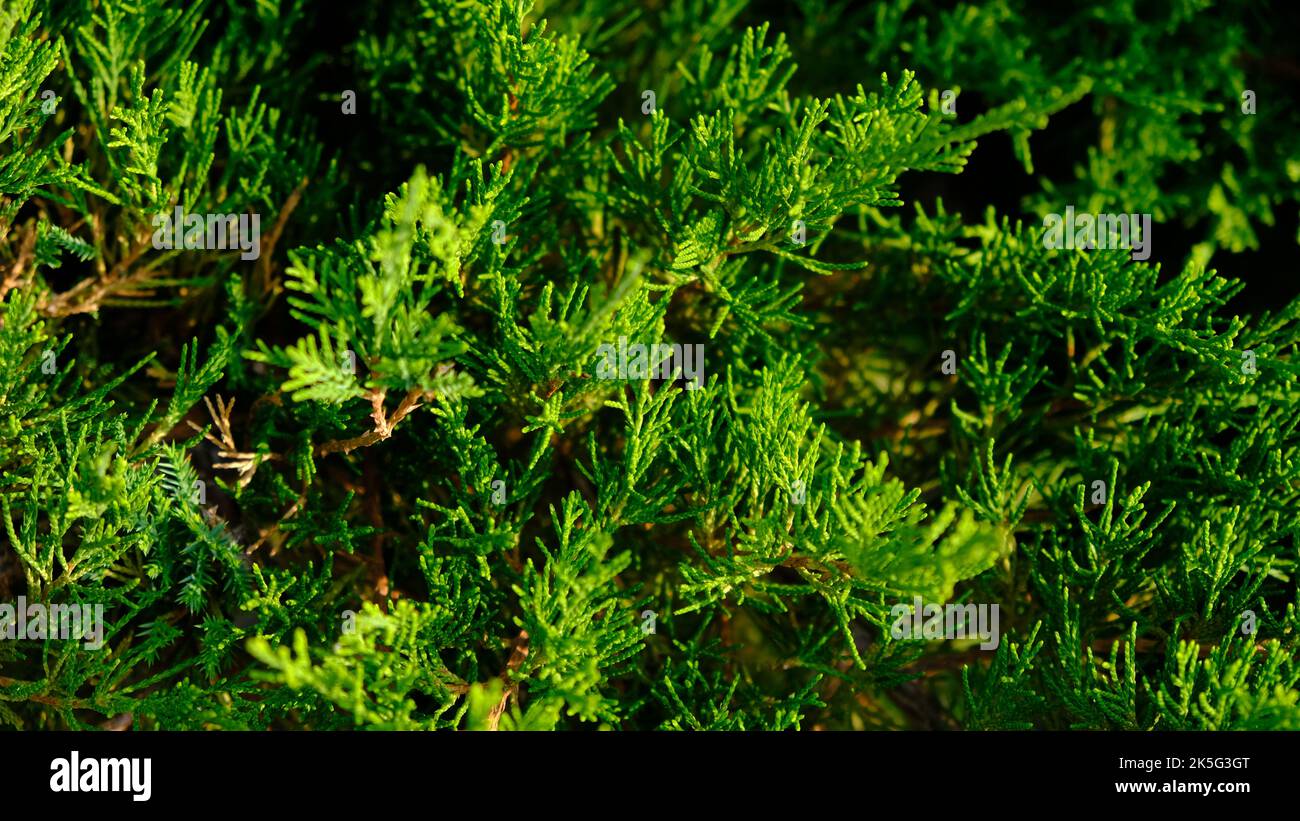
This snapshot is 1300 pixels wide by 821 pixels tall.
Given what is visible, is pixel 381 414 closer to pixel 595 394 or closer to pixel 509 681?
pixel 595 394

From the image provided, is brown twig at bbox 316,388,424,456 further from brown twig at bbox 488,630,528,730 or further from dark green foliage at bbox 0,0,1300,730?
brown twig at bbox 488,630,528,730

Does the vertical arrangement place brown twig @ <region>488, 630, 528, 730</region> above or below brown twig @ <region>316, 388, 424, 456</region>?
below

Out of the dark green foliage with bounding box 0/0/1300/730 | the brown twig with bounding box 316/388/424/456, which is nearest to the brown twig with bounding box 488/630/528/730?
the dark green foliage with bounding box 0/0/1300/730

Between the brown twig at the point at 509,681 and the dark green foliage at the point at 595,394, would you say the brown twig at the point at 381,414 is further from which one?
the brown twig at the point at 509,681

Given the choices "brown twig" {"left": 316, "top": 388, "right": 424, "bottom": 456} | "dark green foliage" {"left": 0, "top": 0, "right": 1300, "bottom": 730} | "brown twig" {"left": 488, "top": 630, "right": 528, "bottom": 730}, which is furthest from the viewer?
"brown twig" {"left": 488, "top": 630, "right": 528, "bottom": 730}

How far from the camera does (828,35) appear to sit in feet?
8.87

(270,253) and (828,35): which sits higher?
(828,35)

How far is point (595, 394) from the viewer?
1.94 meters

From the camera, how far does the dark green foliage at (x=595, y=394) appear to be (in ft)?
5.54

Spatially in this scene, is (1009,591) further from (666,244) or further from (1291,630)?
(666,244)

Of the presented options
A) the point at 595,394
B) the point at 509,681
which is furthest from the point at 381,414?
the point at 509,681

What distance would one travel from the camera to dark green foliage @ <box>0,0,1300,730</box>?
169cm

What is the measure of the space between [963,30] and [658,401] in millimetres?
1442

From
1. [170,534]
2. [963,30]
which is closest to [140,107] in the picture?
[170,534]
